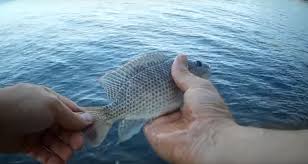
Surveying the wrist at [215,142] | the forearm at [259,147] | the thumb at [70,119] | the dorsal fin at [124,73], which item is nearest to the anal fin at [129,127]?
the dorsal fin at [124,73]

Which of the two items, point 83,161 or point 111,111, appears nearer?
point 111,111

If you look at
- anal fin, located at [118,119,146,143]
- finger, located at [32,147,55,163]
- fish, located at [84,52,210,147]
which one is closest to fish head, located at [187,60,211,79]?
fish, located at [84,52,210,147]

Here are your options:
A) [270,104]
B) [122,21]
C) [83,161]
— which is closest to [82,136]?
[83,161]

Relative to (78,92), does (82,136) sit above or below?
above

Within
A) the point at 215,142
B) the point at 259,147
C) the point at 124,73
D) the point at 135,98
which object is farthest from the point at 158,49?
the point at 259,147

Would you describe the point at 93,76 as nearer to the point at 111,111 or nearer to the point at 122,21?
the point at 111,111
